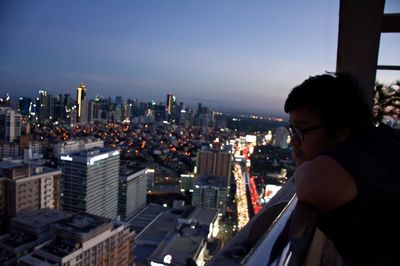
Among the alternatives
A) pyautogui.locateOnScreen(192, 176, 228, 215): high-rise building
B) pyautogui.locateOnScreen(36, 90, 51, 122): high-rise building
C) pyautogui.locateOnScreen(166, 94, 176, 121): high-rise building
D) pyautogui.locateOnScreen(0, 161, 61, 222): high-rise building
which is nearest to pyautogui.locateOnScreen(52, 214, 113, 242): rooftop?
pyautogui.locateOnScreen(0, 161, 61, 222): high-rise building

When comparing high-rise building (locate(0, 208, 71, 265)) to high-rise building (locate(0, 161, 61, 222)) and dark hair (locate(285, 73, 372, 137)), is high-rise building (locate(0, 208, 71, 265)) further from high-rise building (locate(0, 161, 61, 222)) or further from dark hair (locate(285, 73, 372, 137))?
dark hair (locate(285, 73, 372, 137))

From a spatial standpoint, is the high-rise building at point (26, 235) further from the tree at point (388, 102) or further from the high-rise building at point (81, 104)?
the high-rise building at point (81, 104)

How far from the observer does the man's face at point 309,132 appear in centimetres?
41

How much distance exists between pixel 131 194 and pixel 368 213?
12799 millimetres

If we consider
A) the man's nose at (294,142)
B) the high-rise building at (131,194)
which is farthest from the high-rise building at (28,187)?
the man's nose at (294,142)

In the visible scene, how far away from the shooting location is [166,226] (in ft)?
32.3

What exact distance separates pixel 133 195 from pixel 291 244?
12.9 meters

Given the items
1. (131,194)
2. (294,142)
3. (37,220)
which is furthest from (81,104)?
(294,142)

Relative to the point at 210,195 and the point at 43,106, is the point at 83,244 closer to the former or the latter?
the point at 210,195

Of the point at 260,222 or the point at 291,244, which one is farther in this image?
the point at 260,222

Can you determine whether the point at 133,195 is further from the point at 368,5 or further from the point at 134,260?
the point at 368,5

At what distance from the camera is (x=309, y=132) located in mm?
417

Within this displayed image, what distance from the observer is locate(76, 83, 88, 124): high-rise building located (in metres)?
30.9

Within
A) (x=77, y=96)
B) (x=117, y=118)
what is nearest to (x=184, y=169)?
(x=77, y=96)
